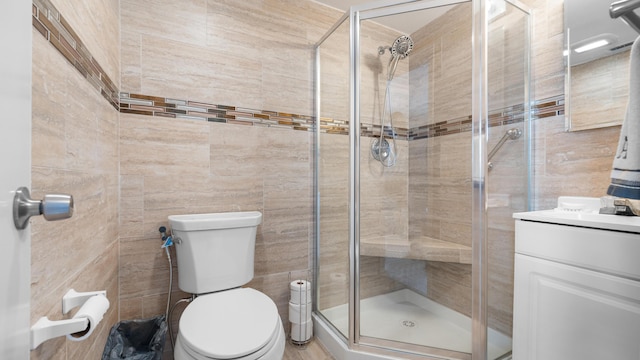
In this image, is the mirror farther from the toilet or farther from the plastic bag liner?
the plastic bag liner

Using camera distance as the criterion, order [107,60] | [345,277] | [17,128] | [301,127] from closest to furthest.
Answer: [17,128]
[107,60]
[345,277]
[301,127]

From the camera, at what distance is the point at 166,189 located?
1569 mm

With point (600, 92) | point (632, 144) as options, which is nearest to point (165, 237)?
point (632, 144)

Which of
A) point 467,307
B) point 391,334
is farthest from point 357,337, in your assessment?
point 467,307

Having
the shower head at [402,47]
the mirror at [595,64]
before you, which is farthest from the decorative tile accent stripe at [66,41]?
the mirror at [595,64]

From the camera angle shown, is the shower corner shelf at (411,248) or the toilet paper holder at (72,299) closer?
the toilet paper holder at (72,299)

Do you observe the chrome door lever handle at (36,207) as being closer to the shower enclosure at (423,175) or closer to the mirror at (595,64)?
the shower enclosure at (423,175)

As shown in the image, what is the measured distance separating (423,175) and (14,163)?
1676mm

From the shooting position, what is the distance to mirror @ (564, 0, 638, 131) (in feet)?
3.97

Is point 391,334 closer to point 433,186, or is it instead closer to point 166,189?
point 433,186

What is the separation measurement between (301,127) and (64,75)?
1.28 meters

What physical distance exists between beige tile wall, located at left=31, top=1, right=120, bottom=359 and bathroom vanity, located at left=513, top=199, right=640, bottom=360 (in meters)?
1.55

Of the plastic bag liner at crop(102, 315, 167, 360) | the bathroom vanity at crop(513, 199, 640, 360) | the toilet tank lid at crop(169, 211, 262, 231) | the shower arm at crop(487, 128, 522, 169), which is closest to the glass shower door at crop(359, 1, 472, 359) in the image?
the shower arm at crop(487, 128, 522, 169)

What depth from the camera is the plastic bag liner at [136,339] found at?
124 centimetres
